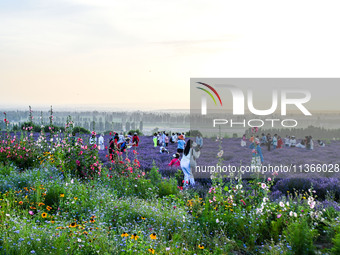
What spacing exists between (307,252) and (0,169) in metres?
8.94

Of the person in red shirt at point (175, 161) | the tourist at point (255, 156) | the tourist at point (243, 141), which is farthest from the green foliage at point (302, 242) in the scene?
the tourist at point (243, 141)

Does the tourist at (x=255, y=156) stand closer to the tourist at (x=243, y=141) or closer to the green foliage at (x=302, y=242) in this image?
the green foliage at (x=302, y=242)

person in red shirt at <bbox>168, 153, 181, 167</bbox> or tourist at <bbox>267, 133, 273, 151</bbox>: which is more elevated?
tourist at <bbox>267, 133, 273, 151</bbox>

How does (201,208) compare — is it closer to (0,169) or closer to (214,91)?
(0,169)

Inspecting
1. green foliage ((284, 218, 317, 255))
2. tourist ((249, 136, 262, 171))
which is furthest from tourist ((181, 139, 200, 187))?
green foliage ((284, 218, 317, 255))

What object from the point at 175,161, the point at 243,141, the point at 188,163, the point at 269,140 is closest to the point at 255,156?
the point at 188,163

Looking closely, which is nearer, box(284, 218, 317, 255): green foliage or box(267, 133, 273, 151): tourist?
box(284, 218, 317, 255): green foliage

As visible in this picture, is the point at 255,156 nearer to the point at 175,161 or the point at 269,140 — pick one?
the point at 175,161

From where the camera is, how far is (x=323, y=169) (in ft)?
49.6

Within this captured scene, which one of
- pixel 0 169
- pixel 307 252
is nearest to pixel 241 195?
pixel 307 252

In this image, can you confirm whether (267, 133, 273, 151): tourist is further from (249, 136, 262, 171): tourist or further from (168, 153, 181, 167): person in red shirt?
(249, 136, 262, 171): tourist

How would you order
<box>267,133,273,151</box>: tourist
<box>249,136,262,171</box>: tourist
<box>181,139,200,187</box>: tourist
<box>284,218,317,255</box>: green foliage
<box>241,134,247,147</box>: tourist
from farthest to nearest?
<box>241,134,247,147</box>: tourist < <box>267,133,273,151</box>: tourist < <box>181,139,200,187</box>: tourist < <box>249,136,262,171</box>: tourist < <box>284,218,317,255</box>: green foliage

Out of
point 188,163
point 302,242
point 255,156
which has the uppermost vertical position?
point 255,156

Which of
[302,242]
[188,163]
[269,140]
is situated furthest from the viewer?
[269,140]
